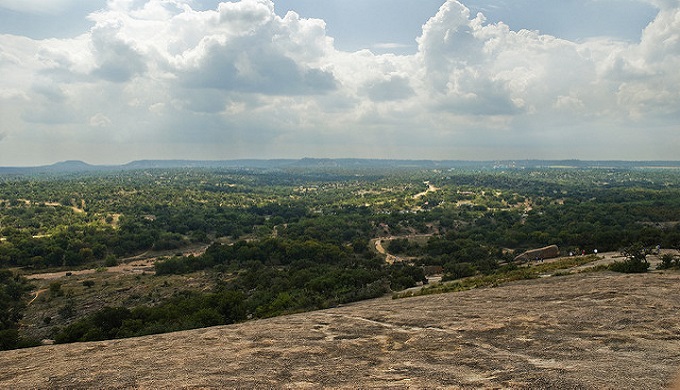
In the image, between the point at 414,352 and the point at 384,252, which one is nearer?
the point at 414,352

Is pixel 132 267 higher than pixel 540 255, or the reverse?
pixel 540 255

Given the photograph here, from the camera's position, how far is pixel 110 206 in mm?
143875

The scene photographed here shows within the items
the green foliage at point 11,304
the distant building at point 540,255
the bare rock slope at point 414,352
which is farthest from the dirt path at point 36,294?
the distant building at point 540,255

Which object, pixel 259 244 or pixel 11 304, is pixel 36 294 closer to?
pixel 11 304

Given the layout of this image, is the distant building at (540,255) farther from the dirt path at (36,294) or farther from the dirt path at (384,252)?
the dirt path at (36,294)

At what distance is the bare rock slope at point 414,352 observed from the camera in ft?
41.5

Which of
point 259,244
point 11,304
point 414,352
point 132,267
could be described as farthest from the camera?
A: point 259,244

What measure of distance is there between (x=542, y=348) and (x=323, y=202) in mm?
166516

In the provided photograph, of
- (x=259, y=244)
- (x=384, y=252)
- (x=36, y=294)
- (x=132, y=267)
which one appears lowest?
(x=132, y=267)

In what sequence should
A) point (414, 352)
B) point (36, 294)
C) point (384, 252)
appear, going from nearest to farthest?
point (414, 352)
point (36, 294)
point (384, 252)

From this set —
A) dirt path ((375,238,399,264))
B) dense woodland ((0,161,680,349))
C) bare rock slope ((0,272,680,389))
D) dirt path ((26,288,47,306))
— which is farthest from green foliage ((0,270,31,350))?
dirt path ((375,238,399,264))

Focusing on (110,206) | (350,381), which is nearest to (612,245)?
(350,381)

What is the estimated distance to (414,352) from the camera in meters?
15.4

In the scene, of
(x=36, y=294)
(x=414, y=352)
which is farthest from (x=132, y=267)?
(x=414, y=352)
